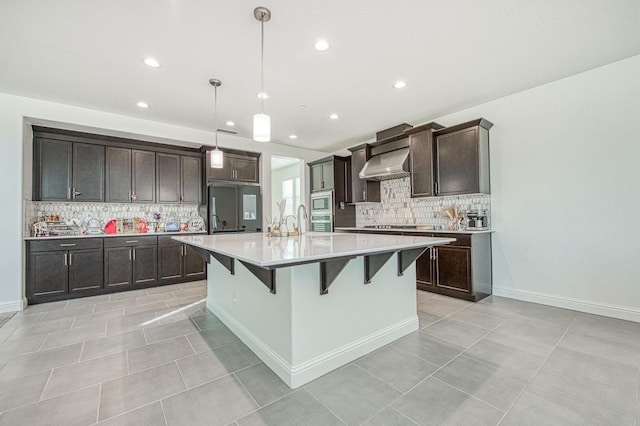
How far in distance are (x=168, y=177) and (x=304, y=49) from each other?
3.39 m

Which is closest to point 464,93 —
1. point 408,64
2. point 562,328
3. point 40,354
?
point 408,64

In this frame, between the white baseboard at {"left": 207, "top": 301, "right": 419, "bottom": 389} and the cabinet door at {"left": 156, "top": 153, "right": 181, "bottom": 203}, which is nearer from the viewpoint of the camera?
the white baseboard at {"left": 207, "top": 301, "right": 419, "bottom": 389}

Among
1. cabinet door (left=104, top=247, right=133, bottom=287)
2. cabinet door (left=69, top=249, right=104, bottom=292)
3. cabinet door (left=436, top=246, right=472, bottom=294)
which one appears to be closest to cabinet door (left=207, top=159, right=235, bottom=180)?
cabinet door (left=104, top=247, right=133, bottom=287)

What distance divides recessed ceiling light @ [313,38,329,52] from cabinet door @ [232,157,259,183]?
304 cm

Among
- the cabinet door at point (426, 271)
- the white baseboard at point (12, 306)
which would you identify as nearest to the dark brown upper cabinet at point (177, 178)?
the white baseboard at point (12, 306)

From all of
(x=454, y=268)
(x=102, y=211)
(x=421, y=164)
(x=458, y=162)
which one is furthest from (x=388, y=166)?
(x=102, y=211)

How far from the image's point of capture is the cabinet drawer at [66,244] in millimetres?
3554

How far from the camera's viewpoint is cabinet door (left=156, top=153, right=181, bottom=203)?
465 centimetres

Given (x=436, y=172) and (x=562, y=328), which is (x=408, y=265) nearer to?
(x=562, y=328)

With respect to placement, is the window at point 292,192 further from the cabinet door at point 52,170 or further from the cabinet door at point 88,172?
the cabinet door at point 52,170

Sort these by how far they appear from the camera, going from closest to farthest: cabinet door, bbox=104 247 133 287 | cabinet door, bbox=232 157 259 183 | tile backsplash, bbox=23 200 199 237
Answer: tile backsplash, bbox=23 200 199 237, cabinet door, bbox=104 247 133 287, cabinet door, bbox=232 157 259 183

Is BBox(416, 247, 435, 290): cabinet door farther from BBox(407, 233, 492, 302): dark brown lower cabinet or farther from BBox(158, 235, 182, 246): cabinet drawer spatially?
BBox(158, 235, 182, 246): cabinet drawer

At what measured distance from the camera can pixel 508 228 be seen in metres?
3.62

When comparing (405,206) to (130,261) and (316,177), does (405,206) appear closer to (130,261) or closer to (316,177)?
(316,177)
